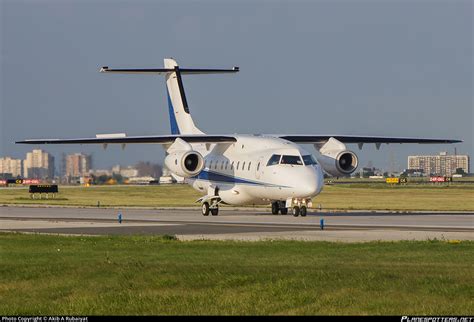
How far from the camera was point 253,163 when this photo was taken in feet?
165

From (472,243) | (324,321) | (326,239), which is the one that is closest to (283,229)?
(326,239)

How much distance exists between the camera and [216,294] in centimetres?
1869

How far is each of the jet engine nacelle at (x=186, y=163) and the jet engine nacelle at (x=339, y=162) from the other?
618cm

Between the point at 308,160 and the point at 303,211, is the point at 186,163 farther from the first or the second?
the point at 308,160

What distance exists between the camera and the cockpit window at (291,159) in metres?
47.5

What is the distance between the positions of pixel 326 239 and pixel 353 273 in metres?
11.5

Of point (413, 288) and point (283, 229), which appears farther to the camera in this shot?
point (283, 229)

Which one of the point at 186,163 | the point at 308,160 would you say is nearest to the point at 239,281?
the point at 308,160

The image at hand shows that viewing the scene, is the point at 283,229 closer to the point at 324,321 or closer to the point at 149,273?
the point at 149,273

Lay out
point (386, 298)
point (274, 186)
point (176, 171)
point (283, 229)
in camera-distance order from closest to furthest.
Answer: point (386, 298)
point (283, 229)
point (274, 186)
point (176, 171)

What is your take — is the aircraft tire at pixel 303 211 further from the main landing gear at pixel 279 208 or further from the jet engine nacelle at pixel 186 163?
the jet engine nacelle at pixel 186 163

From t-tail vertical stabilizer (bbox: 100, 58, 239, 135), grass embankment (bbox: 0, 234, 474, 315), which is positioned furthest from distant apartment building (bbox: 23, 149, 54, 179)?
grass embankment (bbox: 0, 234, 474, 315)

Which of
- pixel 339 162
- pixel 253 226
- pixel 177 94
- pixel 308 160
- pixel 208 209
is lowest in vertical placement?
pixel 253 226

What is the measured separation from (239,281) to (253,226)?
20.7 m
